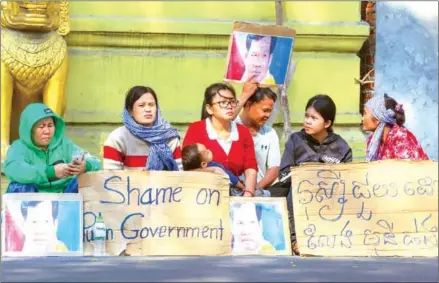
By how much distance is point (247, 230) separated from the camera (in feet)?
30.5

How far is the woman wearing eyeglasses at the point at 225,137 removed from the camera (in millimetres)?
9898

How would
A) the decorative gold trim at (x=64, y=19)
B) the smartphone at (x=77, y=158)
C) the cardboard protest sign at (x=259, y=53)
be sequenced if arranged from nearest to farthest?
the smartphone at (x=77, y=158) < the cardboard protest sign at (x=259, y=53) < the decorative gold trim at (x=64, y=19)

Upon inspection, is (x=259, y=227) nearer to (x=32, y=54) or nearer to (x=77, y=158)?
(x=77, y=158)

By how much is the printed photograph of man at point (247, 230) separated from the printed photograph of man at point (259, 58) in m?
1.50

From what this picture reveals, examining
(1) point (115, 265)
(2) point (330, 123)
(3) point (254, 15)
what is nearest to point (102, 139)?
(3) point (254, 15)

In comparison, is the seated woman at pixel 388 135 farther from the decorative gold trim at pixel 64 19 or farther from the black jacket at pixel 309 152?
the decorative gold trim at pixel 64 19

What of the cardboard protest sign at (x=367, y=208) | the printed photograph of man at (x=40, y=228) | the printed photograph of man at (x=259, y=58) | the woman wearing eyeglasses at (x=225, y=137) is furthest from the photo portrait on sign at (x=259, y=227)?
the printed photograph of man at (x=259, y=58)

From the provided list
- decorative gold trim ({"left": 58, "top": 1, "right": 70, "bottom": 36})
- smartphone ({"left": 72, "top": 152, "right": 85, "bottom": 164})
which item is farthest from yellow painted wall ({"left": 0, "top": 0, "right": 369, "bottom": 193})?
smartphone ({"left": 72, "top": 152, "right": 85, "bottom": 164})

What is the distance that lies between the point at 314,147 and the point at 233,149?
1.91 feet

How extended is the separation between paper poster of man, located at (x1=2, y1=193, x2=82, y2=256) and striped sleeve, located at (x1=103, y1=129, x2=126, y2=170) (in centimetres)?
54

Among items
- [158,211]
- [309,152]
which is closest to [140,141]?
[158,211]

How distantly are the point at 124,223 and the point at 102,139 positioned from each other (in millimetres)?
2809

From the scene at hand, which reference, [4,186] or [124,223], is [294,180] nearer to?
[124,223]

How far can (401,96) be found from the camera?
12719 millimetres
